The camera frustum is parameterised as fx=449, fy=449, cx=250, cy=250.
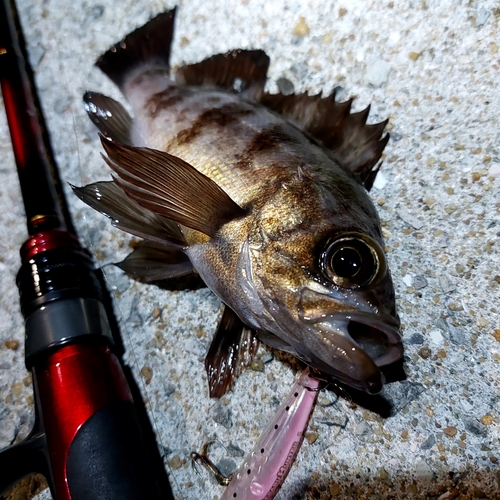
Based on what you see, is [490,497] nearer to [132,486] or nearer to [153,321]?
[132,486]

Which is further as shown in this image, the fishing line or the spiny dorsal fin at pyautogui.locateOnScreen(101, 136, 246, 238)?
the fishing line

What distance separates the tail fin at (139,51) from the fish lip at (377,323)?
1061mm

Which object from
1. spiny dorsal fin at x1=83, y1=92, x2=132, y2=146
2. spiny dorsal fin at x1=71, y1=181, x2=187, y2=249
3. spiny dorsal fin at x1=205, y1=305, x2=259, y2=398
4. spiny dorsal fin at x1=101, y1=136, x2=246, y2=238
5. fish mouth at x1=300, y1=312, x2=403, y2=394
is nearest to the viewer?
fish mouth at x1=300, y1=312, x2=403, y2=394

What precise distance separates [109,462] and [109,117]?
0.96 meters

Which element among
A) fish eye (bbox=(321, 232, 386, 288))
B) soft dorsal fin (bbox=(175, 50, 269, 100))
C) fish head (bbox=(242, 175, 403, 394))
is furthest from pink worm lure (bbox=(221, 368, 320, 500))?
soft dorsal fin (bbox=(175, 50, 269, 100))

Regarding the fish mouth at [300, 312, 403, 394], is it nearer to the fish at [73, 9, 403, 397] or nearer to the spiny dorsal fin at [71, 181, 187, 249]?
the fish at [73, 9, 403, 397]

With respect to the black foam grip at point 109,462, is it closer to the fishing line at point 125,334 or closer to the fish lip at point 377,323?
the fishing line at point 125,334

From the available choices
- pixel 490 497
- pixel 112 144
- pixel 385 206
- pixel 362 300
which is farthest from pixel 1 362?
pixel 490 497

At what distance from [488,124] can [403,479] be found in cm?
105

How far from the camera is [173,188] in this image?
3.27 feet

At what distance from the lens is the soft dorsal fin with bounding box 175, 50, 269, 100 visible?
1.37 meters

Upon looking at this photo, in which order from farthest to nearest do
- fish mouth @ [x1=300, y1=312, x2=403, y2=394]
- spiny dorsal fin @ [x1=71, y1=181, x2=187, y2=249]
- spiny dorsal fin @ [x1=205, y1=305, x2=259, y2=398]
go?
spiny dorsal fin @ [x1=205, y1=305, x2=259, y2=398] → spiny dorsal fin @ [x1=71, y1=181, x2=187, y2=249] → fish mouth @ [x1=300, y1=312, x2=403, y2=394]

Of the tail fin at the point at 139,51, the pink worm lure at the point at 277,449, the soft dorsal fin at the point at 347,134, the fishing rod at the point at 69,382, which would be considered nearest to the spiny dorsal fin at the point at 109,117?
the tail fin at the point at 139,51

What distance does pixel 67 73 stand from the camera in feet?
5.55
